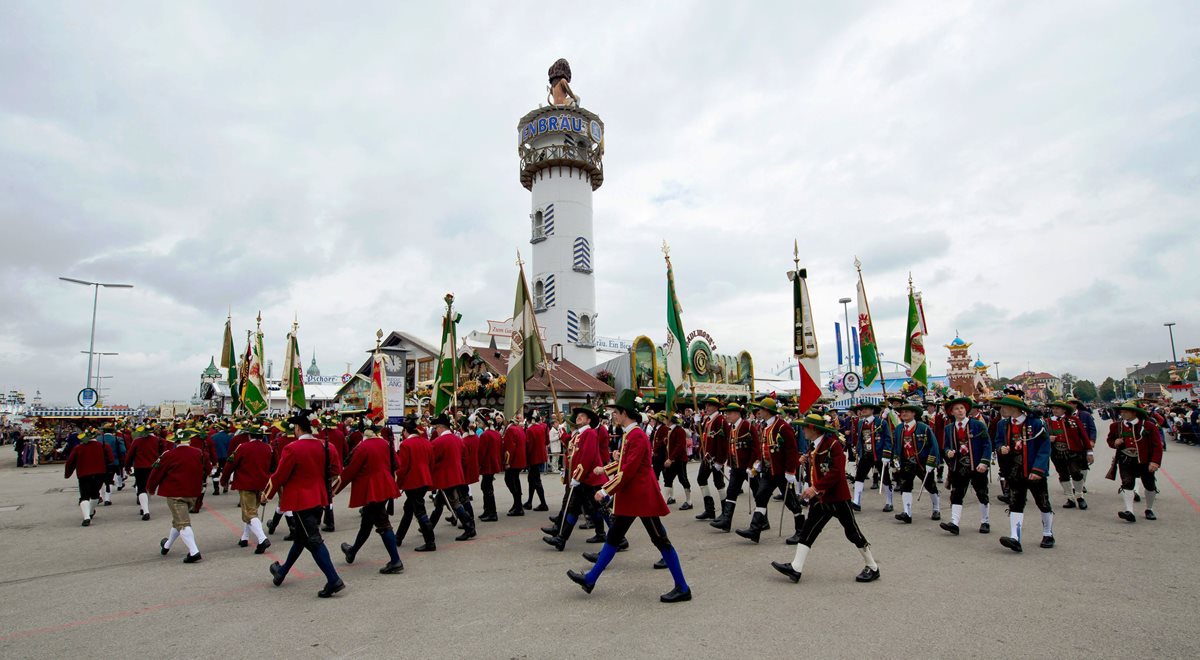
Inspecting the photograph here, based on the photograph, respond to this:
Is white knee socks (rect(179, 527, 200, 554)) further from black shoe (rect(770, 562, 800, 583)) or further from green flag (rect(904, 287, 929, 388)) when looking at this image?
green flag (rect(904, 287, 929, 388))

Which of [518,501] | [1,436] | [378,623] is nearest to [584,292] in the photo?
[518,501]

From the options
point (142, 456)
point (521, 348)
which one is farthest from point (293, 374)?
point (521, 348)

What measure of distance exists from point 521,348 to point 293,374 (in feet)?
44.7

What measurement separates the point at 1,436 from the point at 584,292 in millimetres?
48022

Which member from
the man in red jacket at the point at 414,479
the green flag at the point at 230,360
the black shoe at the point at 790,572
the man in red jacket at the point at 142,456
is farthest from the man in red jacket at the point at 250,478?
the green flag at the point at 230,360

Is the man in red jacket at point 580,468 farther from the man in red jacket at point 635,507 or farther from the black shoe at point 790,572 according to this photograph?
the black shoe at point 790,572

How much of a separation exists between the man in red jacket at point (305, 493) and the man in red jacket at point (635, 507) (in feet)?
8.29

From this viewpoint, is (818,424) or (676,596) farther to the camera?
(818,424)

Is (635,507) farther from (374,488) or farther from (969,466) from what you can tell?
(969,466)

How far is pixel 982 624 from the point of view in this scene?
503cm

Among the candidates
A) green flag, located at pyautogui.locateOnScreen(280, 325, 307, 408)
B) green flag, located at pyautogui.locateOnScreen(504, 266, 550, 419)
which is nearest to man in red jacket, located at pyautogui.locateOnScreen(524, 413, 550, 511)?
green flag, located at pyautogui.locateOnScreen(504, 266, 550, 419)

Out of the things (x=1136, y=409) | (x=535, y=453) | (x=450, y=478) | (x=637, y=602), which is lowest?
(x=637, y=602)

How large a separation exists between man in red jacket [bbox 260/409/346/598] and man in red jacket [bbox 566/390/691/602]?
253 centimetres

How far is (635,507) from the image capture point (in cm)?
597
